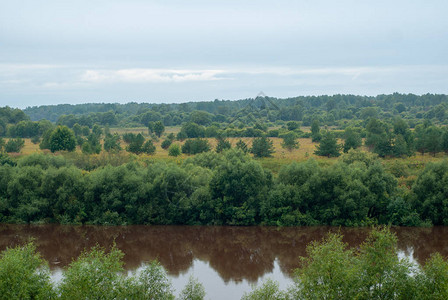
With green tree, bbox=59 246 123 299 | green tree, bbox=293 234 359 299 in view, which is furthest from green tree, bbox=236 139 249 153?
green tree, bbox=59 246 123 299

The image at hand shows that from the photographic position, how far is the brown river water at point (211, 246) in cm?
2609

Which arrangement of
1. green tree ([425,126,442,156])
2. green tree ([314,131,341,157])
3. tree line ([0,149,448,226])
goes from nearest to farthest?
1. tree line ([0,149,448,226])
2. green tree ([425,126,442,156])
3. green tree ([314,131,341,157])

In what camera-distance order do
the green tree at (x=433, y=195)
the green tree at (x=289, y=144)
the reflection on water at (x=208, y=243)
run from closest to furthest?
1. the reflection on water at (x=208, y=243)
2. the green tree at (x=433, y=195)
3. the green tree at (x=289, y=144)

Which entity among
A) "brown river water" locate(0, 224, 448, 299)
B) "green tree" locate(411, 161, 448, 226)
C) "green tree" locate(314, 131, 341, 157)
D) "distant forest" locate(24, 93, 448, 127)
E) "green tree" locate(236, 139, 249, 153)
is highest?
"distant forest" locate(24, 93, 448, 127)

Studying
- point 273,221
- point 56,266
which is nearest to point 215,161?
point 273,221

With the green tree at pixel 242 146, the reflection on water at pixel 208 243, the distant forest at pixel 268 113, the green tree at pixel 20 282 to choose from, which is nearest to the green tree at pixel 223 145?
the green tree at pixel 242 146

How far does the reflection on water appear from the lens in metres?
27.7

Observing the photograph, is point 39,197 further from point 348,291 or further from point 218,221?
point 348,291

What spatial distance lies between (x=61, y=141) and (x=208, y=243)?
30.2 metres

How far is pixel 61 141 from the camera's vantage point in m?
54.4

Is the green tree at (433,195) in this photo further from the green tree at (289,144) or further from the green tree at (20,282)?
the green tree at (20,282)

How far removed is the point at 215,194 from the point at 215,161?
222 inches

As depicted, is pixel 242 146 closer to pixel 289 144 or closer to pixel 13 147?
pixel 289 144

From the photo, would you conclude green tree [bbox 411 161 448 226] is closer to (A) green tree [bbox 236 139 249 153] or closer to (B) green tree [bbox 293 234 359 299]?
(A) green tree [bbox 236 139 249 153]
